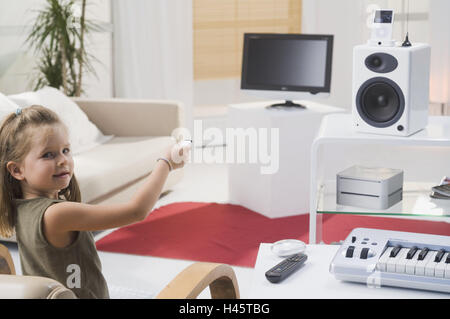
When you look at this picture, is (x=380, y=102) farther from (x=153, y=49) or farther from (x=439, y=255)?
(x=153, y=49)

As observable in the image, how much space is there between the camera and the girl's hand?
5.56 ft

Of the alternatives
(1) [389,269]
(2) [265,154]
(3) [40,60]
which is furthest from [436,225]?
(3) [40,60]

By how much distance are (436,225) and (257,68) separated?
1.35m

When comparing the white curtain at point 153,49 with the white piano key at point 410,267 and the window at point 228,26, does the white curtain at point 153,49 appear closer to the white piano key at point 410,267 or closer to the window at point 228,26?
the window at point 228,26

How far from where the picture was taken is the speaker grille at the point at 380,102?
2250 millimetres

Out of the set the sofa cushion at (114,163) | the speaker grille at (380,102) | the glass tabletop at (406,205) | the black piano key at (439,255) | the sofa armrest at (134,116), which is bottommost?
the sofa cushion at (114,163)

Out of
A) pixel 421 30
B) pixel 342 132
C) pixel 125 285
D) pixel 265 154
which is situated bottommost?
pixel 125 285

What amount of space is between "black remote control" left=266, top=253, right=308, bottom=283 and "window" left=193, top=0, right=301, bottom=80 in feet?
14.0

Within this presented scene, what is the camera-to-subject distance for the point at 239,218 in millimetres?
3861

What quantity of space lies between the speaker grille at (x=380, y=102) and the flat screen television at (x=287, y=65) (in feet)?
5.06

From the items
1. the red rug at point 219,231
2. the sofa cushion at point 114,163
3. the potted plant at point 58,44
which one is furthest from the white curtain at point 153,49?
the red rug at point 219,231

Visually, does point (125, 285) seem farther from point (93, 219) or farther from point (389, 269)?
point (389, 269)

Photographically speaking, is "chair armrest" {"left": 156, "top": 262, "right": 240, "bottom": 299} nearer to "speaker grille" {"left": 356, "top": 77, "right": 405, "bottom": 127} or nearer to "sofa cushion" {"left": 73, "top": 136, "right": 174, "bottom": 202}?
"speaker grille" {"left": 356, "top": 77, "right": 405, "bottom": 127}

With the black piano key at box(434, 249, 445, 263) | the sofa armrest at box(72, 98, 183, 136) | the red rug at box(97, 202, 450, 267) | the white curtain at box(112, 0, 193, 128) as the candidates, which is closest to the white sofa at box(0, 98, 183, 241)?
the sofa armrest at box(72, 98, 183, 136)
